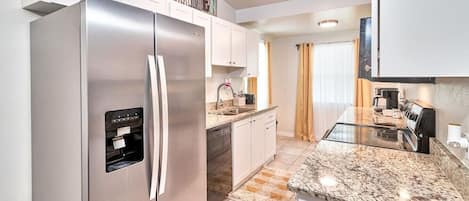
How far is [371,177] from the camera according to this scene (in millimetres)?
967

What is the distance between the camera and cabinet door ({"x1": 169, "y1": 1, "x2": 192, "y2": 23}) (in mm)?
2166

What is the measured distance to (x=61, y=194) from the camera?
121 cm

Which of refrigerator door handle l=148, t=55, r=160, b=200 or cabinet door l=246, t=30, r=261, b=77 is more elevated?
cabinet door l=246, t=30, r=261, b=77

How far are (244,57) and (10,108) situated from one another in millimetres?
2613

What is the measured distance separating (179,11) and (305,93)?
11.1ft

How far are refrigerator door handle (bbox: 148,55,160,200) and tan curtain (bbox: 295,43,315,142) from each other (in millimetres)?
4015

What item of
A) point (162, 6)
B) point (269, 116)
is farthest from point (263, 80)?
point (162, 6)

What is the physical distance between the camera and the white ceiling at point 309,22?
329cm

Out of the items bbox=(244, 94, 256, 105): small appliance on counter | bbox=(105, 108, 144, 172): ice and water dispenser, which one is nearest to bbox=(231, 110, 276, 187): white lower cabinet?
bbox=(244, 94, 256, 105): small appliance on counter

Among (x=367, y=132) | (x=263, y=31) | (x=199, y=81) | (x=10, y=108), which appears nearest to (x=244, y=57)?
(x=263, y=31)

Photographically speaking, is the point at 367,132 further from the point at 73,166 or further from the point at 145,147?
the point at 73,166

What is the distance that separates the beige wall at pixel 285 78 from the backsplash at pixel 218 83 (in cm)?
157

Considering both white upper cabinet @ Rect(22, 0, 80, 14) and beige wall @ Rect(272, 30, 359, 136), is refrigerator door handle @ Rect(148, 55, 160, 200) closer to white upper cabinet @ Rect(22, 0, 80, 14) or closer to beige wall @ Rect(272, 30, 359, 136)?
white upper cabinet @ Rect(22, 0, 80, 14)

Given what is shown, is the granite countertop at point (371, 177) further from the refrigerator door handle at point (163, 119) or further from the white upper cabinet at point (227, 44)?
the white upper cabinet at point (227, 44)
